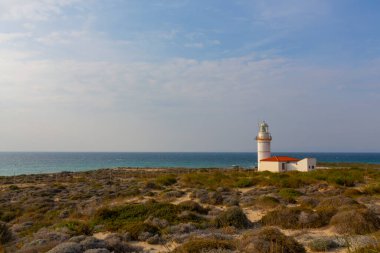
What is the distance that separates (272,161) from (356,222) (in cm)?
2663

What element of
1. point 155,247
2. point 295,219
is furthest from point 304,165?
point 155,247

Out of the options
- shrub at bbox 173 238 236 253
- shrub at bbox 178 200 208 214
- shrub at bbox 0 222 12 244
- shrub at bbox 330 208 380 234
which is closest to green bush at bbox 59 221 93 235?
shrub at bbox 0 222 12 244

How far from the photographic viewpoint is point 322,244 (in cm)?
791

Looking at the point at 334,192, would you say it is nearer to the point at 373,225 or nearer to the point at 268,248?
the point at 373,225

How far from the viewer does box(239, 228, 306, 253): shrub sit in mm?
7040

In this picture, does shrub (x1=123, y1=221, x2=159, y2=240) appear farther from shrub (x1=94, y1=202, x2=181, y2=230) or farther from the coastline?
shrub (x1=94, y1=202, x2=181, y2=230)

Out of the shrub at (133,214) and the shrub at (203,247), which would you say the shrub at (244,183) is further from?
the shrub at (203,247)

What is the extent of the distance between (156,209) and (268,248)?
6.92 metres

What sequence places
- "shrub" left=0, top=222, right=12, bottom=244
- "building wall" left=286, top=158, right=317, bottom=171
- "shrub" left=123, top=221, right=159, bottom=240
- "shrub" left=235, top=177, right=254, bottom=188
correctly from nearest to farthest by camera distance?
"shrub" left=123, top=221, right=159, bottom=240, "shrub" left=0, top=222, right=12, bottom=244, "shrub" left=235, top=177, right=254, bottom=188, "building wall" left=286, top=158, right=317, bottom=171

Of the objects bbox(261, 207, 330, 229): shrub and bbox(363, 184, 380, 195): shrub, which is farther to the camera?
bbox(363, 184, 380, 195): shrub

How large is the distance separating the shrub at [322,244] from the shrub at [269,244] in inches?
26.4

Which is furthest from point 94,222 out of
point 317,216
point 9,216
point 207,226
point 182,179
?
point 182,179

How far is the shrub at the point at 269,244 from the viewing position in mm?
7040

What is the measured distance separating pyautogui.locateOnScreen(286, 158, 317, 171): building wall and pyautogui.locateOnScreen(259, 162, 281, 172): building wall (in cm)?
119
